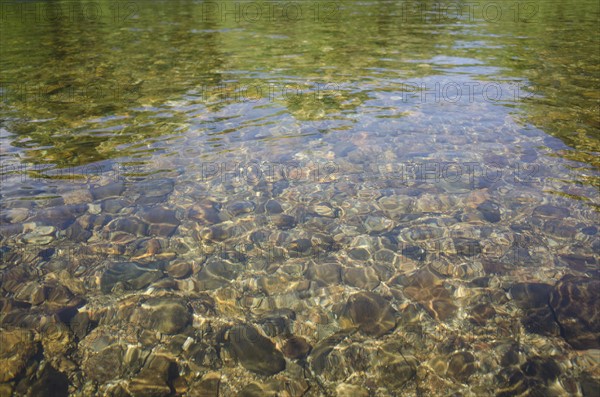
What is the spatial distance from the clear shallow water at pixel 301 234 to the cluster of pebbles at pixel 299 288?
0.04 metres

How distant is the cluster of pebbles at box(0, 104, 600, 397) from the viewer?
5.08m

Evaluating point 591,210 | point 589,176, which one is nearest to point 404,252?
point 591,210

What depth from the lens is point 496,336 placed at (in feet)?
18.2

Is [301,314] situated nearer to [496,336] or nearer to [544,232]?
[496,336]

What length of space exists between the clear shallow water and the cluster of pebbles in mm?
36

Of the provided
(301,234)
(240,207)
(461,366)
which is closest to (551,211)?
(461,366)

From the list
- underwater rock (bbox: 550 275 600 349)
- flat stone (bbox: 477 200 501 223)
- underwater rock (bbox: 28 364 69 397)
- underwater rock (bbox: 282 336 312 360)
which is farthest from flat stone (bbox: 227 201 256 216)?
underwater rock (bbox: 550 275 600 349)

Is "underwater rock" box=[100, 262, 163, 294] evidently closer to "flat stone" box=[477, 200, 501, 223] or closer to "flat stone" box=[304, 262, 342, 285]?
"flat stone" box=[304, 262, 342, 285]

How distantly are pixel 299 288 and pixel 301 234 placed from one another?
1431 mm

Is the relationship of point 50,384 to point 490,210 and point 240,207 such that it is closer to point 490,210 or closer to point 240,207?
point 240,207

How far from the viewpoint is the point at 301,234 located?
25.2 feet

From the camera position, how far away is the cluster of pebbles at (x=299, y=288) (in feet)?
16.7

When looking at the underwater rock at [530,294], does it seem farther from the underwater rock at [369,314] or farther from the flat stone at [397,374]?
the flat stone at [397,374]

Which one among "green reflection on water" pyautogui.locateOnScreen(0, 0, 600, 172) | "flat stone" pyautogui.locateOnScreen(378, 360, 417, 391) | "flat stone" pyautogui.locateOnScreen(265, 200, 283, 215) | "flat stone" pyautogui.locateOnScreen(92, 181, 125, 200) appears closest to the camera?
"flat stone" pyautogui.locateOnScreen(378, 360, 417, 391)
